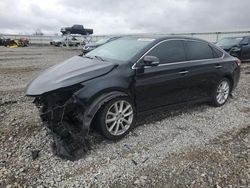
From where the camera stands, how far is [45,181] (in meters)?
3.16

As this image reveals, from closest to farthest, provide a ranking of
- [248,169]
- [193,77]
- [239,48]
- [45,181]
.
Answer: [45,181] < [248,169] < [193,77] < [239,48]

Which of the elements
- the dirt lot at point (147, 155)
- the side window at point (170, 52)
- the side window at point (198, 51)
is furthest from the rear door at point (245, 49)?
the side window at point (170, 52)

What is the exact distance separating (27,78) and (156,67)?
6.23 m

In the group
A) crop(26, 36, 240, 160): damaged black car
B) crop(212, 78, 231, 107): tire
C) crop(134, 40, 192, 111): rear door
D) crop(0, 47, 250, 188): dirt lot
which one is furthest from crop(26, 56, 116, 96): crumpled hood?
crop(212, 78, 231, 107): tire

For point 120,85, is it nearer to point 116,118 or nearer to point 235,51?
point 116,118

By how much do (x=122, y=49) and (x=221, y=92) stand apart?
258 cm

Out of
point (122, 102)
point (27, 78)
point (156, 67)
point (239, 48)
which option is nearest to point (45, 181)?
point (122, 102)

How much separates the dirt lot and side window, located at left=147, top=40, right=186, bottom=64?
1.13 m

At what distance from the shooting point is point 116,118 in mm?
4109

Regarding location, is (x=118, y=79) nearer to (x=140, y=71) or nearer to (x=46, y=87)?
(x=140, y=71)

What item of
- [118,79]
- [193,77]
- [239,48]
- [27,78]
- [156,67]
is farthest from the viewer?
[239,48]

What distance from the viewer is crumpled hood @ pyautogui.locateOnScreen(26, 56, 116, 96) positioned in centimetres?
373

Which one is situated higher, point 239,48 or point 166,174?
point 239,48

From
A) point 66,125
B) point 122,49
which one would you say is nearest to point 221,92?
point 122,49
